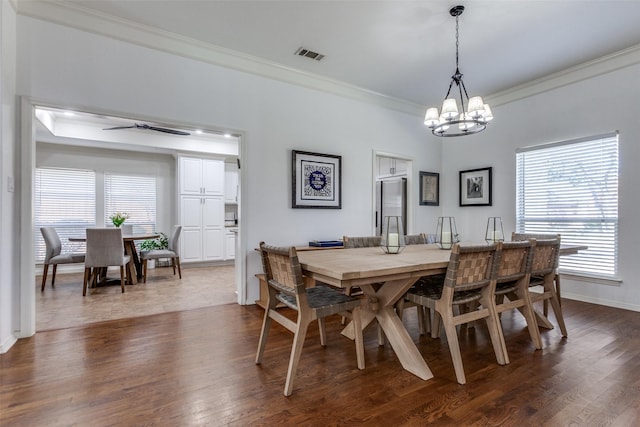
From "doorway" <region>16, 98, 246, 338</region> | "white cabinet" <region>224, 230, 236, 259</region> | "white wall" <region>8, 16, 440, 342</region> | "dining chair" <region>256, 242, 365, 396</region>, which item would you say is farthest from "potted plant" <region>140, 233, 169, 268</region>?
"dining chair" <region>256, 242, 365, 396</region>

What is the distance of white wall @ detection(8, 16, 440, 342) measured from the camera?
8.73 feet

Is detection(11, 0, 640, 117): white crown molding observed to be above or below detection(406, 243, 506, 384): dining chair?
above

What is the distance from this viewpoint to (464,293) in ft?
6.82

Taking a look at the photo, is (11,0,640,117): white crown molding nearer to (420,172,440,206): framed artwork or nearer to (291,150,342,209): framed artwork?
(291,150,342,209): framed artwork

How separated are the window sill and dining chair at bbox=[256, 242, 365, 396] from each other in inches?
128

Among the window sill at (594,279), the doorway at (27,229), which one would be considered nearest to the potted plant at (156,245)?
the doorway at (27,229)

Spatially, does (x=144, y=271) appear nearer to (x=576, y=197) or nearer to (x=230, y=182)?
(x=230, y=182)

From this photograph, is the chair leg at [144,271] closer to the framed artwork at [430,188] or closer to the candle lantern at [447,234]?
the candle lantern at [447,234]

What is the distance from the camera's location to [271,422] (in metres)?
1.45

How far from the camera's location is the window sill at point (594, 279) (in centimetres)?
336

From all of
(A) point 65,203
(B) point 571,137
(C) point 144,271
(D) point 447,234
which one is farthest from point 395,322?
(A) point 65,203

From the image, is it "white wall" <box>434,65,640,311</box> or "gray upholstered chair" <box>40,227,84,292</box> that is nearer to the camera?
"white wall" <box>434,65,640,311</box>

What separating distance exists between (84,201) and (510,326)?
22.5 ft

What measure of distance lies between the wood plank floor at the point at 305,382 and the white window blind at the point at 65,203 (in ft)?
12.6
